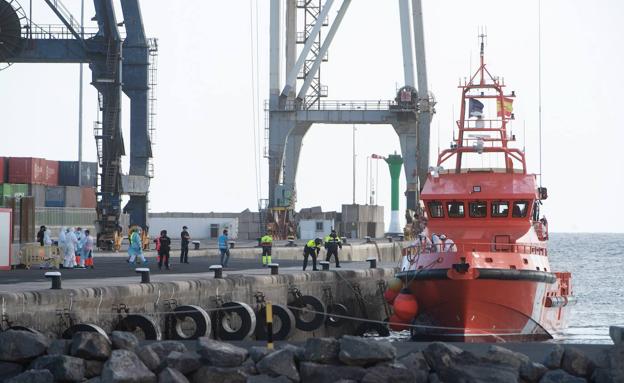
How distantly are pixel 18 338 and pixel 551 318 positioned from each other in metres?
18.0

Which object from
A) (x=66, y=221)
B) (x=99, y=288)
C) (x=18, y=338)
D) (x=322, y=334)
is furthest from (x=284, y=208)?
(x=18, y=338)

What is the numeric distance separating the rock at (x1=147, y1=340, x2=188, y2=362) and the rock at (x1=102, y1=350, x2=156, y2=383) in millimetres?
537

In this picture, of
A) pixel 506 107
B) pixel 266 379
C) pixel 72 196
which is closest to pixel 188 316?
pixel 266 379

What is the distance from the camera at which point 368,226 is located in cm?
10444

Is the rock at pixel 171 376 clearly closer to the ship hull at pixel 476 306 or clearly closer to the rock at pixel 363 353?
the rock at pixel 363 353

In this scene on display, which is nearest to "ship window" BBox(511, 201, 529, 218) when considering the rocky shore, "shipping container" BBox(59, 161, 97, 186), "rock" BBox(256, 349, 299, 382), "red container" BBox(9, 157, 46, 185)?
the rocky shore

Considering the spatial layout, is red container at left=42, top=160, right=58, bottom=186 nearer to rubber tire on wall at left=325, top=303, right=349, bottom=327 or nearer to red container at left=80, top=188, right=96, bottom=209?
red container at left=80, top=188, right=96, bottom=209

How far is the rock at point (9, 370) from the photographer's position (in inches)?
793

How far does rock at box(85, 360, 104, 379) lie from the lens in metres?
20.0

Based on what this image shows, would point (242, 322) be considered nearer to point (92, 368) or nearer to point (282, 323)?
point (282, 323)

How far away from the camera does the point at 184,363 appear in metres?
19.7

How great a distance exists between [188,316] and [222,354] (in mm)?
8396

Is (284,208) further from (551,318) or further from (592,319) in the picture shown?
(551,318)

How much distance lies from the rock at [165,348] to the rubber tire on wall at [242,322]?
819 centimetres
